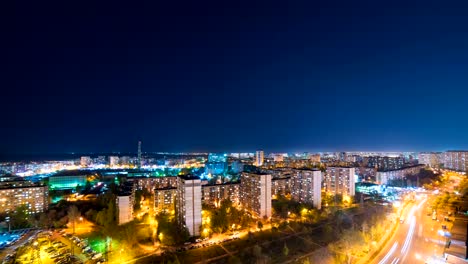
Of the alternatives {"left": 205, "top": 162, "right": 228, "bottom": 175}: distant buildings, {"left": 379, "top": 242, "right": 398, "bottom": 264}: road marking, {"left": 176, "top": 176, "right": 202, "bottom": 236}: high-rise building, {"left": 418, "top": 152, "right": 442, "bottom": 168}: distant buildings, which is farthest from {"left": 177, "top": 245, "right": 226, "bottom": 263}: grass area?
{"left": 418, "top": 152, "right": 442, "bottom": 168}: distant buildings

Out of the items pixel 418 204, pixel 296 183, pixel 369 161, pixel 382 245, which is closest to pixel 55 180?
pixel 296 183

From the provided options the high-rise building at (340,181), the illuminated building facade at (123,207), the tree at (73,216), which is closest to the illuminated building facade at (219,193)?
the illuminated building facade at (123,207)

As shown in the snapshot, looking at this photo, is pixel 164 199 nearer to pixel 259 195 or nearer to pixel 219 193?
pixel 219 193

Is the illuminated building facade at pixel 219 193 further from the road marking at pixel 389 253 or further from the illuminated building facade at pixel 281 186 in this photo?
the road marking at pixel 389 253

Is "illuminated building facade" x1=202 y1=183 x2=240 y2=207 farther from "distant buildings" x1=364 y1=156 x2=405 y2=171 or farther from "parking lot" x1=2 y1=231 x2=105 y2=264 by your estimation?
"distant buildings" x1=364 y1=156 x2=405 y2=171

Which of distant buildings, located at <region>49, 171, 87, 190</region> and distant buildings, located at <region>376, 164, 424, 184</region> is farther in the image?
distant buildings, located at <region>376, 164, 424, 184</region>

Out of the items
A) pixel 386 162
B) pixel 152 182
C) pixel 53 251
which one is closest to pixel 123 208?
pixel 53 251
